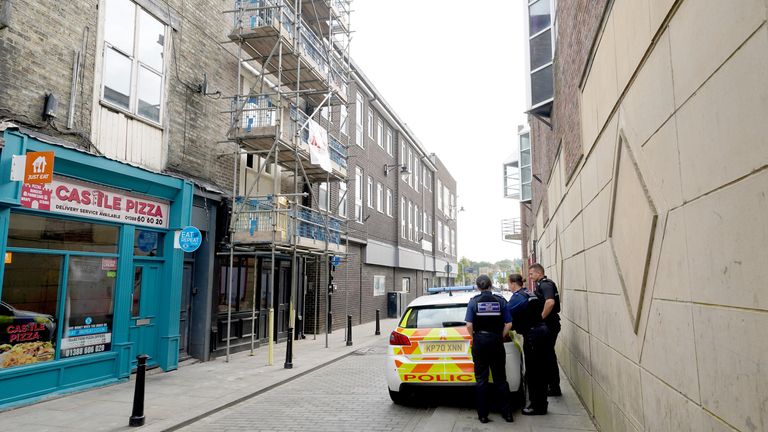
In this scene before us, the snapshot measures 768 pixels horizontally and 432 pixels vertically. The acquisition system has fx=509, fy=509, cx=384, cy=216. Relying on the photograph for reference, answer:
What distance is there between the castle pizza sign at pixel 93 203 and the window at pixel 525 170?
2108cm

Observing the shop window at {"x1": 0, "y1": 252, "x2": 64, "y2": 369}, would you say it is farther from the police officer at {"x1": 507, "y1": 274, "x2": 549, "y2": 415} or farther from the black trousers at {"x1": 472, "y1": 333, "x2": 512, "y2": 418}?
the police officer at {"x1": 507, "y1": 274, "x2": 549, "y2": 415}

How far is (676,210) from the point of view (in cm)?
292

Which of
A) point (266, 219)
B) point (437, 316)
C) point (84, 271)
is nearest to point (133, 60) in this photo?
point (84, 271)

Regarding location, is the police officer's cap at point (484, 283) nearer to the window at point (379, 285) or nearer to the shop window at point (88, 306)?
the shop window at point (88, 306)

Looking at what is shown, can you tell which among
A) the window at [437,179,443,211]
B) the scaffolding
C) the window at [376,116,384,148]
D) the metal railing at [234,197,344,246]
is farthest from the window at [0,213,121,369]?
the window at [437,179,443,211]

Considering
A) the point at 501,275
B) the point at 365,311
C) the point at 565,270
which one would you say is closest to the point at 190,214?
the point at 565,270

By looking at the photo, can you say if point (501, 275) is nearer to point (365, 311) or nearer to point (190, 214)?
point (365, 311)

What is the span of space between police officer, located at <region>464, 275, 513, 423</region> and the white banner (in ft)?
28.9

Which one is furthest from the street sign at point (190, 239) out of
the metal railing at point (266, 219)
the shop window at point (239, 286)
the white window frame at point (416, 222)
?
the white window frame at point (416, 222)

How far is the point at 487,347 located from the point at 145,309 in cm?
715

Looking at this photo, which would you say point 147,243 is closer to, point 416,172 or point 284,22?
point 284,22

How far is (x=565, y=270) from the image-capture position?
902 cm

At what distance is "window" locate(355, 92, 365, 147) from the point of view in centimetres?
2283

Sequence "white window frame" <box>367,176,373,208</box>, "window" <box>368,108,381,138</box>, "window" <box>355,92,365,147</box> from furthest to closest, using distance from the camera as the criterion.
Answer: "window" <box>368,108,381,138</box>, "white window frame" <box>367,176,373,208</box>, "window" <box>355,92,365,147</box>
